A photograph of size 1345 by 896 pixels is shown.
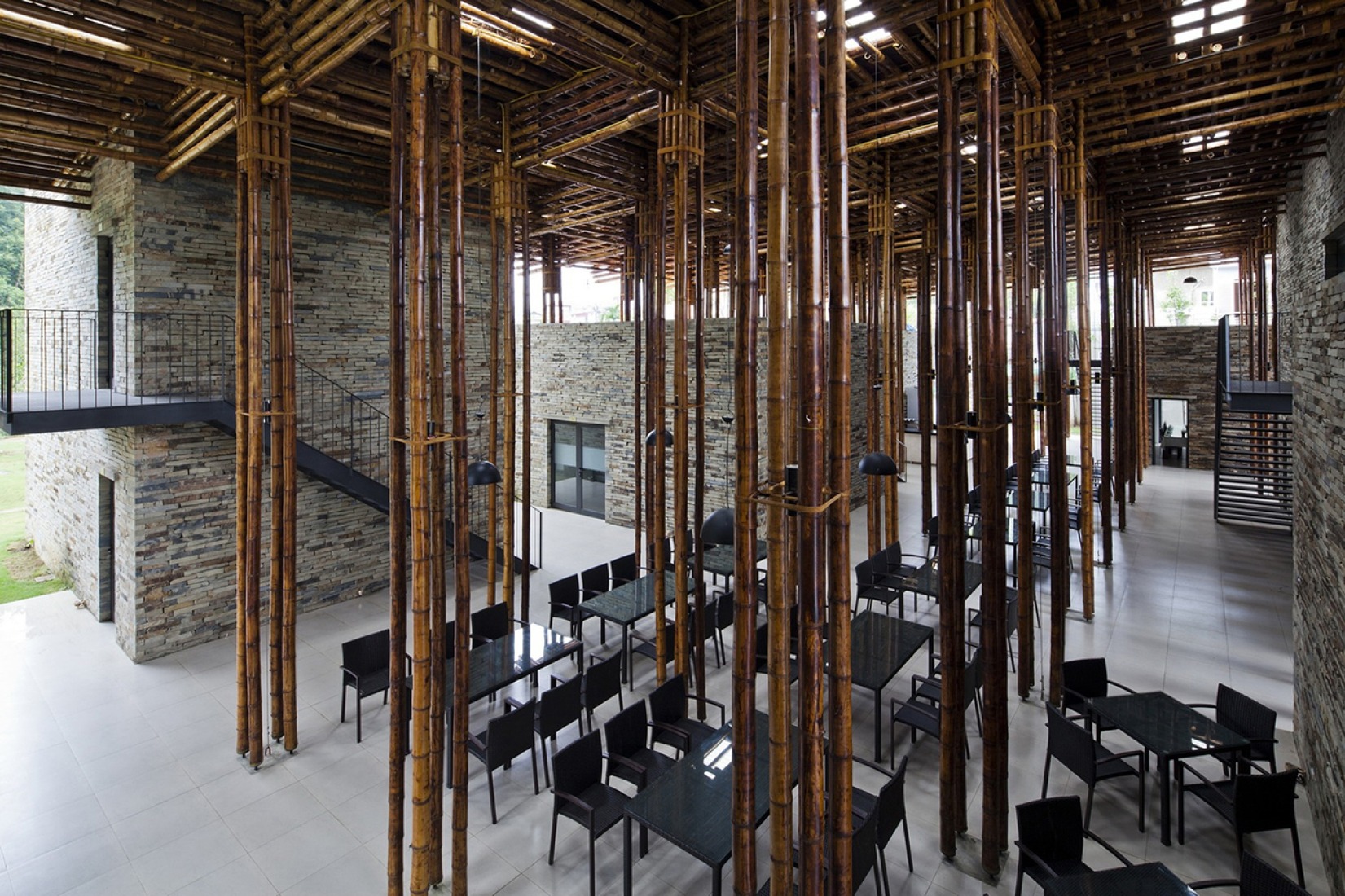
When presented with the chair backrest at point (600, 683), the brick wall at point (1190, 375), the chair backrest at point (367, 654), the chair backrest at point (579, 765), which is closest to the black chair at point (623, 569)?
the chair backrest at point (600, 683)

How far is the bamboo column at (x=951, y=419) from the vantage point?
461 centimetres

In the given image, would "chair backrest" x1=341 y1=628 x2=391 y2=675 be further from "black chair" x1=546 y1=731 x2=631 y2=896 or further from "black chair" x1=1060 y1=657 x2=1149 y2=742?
"black chair" x1=1060 y1=657 x2=1149 y2=742

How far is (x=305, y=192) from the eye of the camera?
995 centimetres

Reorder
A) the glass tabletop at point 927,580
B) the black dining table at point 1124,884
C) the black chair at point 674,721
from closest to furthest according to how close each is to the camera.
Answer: the black dining table at point 1124,884
the black chair at point 674,721
the glass tabletop at point 927,580

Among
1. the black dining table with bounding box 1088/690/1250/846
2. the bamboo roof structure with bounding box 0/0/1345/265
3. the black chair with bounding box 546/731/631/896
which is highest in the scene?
the bamboo roof structure with bounding box 0/0/1345/265

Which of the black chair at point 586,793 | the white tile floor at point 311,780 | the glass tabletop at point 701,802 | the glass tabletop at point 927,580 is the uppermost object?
the glass tabletop at point 927,580

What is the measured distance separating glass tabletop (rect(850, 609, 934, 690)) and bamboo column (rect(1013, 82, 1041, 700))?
1053mm

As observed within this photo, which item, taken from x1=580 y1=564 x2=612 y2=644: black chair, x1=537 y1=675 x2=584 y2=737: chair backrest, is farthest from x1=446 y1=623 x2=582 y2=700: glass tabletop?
x1=580 y1=564 x2=612 y2=644: black chair

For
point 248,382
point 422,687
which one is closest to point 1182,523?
point 422,687

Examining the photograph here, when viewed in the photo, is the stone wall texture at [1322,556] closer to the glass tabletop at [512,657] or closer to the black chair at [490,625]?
the glass tabletop at [512,657]

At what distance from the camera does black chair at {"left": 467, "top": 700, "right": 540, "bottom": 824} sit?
5.16 metres

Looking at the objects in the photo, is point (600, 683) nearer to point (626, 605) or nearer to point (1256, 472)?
point (626, 605)

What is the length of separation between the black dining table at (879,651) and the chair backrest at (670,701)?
58.6 inches

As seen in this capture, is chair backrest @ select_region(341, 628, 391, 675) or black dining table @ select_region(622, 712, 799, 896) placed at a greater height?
chair backrest @ select_region(341, 628, 391, 675)
